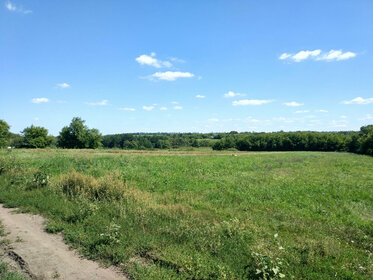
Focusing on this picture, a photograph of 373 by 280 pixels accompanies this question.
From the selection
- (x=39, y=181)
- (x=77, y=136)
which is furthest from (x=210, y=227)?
(x=77, y=136)

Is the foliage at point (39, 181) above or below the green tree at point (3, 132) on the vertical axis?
below

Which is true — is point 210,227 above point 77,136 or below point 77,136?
below

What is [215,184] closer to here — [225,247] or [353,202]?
[353,202]

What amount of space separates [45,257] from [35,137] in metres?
71.4

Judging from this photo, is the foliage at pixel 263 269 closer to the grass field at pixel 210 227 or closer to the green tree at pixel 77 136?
the grass field at pixel 210 227

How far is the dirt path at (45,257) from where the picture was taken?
13.6ft

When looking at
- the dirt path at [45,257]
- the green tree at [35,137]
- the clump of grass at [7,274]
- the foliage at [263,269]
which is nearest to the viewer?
the clump of grass at [7,274]

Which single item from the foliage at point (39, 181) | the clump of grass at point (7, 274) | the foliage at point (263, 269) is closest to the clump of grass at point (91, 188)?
the foliage at point (39, 181)

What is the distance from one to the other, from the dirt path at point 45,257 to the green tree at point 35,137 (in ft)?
218

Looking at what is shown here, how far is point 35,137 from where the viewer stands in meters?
62.0

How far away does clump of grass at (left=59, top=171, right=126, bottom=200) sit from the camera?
8.45 m

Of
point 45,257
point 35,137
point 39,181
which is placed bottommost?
point 45,257

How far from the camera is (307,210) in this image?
8.73 meters

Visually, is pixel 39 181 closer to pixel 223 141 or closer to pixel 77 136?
pixel 77 136
